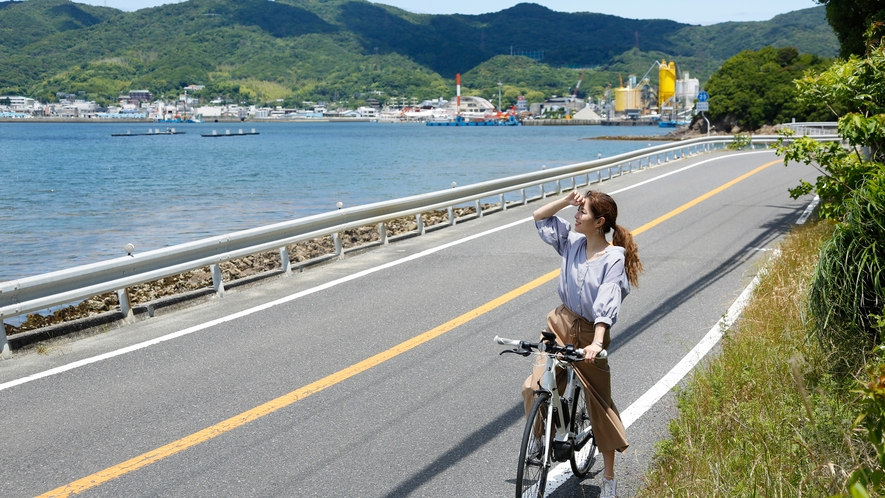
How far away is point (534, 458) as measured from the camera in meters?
5.00

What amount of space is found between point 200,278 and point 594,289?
509 inches

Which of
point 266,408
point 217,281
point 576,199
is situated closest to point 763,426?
point 576,199

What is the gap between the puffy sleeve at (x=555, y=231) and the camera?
5.36 metres

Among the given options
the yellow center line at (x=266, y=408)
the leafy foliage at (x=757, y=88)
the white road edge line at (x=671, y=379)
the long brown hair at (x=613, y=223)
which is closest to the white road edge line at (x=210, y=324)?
the yellow center line at (x=266, y=408)

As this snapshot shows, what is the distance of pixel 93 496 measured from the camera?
18.1ft

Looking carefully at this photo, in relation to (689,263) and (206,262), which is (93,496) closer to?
(206,262)

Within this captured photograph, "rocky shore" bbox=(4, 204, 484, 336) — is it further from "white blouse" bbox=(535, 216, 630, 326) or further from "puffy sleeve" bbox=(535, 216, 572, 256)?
"white blouse" bbox=(535, 216, 630, 326)

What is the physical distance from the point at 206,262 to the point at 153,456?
19.4 ft

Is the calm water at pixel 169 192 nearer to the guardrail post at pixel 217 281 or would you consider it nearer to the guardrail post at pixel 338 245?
the guardrail post at pixel 338 245

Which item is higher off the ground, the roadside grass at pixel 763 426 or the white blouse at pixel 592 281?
the white blouse at pixel 592 281

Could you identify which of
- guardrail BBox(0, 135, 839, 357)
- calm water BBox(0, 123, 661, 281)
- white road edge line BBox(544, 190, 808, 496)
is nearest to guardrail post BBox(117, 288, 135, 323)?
guardrail BBox(0, 135, 839, 357)

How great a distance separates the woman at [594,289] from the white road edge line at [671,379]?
1.92ft

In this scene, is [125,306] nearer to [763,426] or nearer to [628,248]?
[628,248]

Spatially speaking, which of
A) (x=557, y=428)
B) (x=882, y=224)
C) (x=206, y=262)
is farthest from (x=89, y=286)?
(x=882, y=224)
